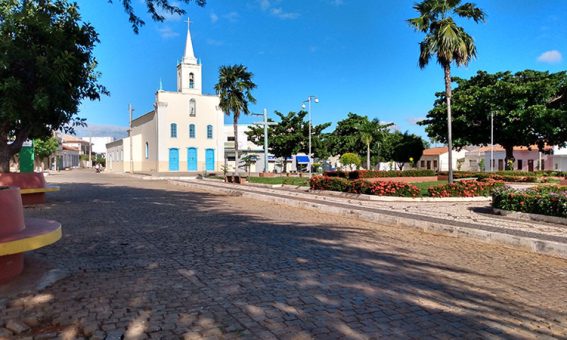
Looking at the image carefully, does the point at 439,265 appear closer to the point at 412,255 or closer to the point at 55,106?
the point at 412,255

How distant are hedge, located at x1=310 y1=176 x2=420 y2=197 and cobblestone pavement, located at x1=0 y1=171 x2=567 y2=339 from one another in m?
7.24

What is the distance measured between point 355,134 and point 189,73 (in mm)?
21970

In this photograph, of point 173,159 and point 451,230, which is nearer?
point 451,230

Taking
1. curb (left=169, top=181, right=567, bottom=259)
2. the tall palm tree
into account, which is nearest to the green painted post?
→ the tall palm tree

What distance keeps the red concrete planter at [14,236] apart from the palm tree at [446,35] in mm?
17696

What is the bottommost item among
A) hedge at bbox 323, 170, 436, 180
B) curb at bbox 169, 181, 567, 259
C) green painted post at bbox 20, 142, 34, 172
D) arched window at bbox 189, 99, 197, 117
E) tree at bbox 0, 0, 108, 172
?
curb at bbox 169, 181, 567, 259

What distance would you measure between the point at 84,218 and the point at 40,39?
4893 mm

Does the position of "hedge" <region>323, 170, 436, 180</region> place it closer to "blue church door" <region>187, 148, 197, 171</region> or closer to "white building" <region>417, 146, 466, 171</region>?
"blue church door" <region>187, 148, 197, 171</region>

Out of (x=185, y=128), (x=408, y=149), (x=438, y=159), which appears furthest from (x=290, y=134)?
(x=438, y=159)

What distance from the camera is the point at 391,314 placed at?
4.03 meters

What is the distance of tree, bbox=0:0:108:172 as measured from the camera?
33.4 feet

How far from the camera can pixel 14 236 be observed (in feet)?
16.0

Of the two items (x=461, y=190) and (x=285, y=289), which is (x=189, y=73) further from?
(x=285, y=289)

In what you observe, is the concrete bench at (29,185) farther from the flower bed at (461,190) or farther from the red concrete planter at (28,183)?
the flower bed at (461,190)
